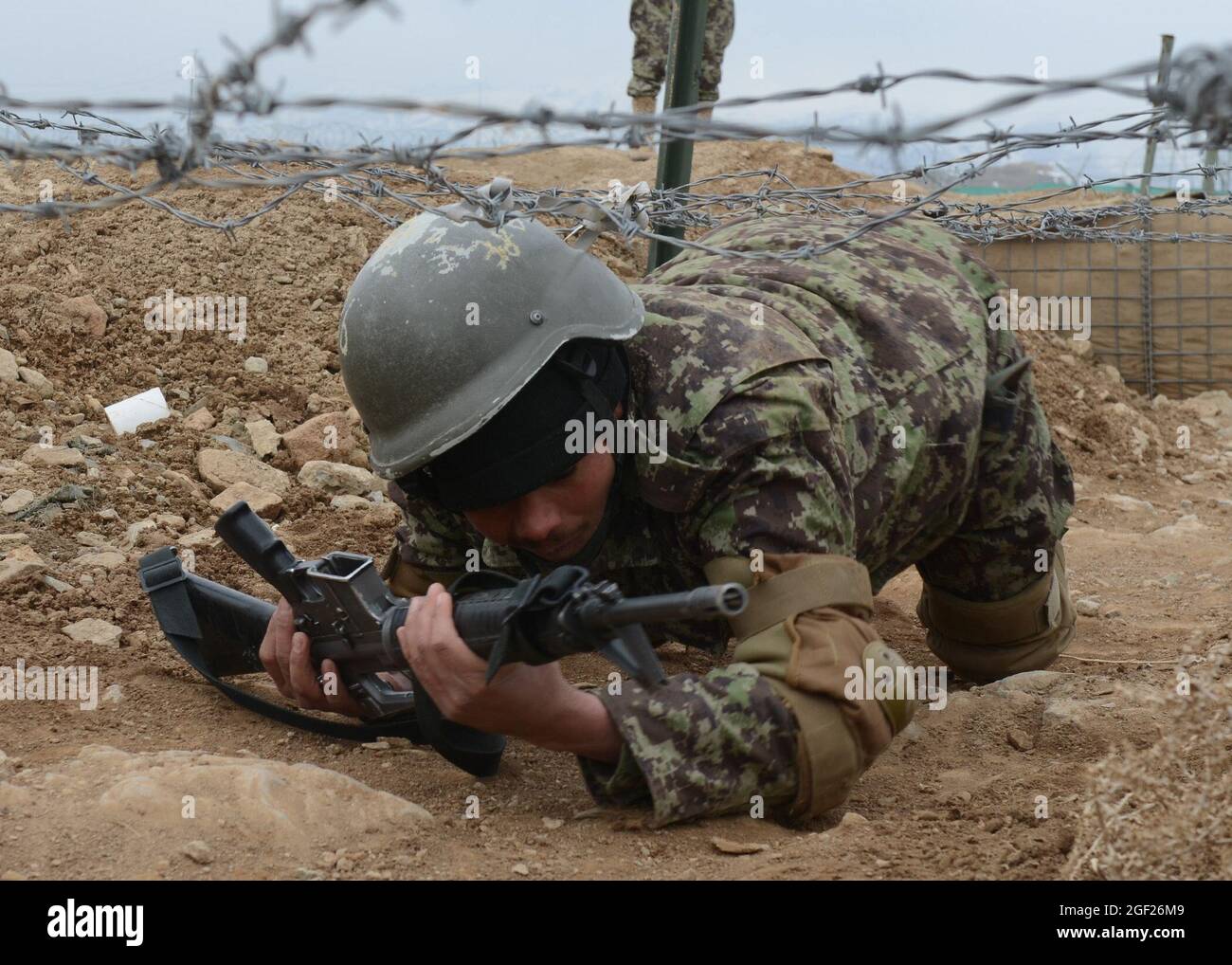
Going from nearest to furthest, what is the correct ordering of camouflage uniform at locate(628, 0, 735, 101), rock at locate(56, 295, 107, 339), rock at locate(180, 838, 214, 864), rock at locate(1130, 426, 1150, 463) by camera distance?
1. rock at locate(180, 838, 214, 864)
2. rock at locate(56, 295, 107, 339)
3. rock at locate(1130, 426, 1150, 463)
4. camouflage uniform at locate(628, 0, 735, 101)

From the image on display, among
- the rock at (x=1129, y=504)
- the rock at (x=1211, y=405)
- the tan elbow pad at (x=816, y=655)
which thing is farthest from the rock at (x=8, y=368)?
the rock at (x=1211, y=405)

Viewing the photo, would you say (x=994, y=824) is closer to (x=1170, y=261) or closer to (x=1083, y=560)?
(x=1083, y=560)

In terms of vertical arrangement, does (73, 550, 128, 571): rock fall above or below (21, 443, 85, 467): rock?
below

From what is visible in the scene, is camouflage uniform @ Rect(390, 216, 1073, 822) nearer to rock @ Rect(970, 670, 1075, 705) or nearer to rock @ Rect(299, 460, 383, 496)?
rock @ Rect(970, 670, 1075, 705)

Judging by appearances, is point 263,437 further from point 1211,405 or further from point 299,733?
point 1211,405

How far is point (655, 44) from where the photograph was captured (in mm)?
10195

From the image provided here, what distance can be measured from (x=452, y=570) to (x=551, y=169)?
19.5 ft

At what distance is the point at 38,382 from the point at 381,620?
3.00 meters

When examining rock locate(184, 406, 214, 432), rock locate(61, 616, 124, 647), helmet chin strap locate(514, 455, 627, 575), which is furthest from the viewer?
rock locate(184, 406, 214, 432)

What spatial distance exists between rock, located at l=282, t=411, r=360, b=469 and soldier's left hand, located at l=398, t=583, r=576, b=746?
271 cm

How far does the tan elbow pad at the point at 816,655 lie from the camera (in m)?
2.17

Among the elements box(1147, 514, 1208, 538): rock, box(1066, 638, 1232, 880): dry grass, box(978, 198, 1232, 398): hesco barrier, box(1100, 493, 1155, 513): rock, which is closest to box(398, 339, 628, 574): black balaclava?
box(1066, 638, 1232, 880): dry grass

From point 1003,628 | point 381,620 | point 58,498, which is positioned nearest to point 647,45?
point 58,498

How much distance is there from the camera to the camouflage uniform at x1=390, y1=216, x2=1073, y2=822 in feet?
7.17
